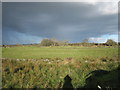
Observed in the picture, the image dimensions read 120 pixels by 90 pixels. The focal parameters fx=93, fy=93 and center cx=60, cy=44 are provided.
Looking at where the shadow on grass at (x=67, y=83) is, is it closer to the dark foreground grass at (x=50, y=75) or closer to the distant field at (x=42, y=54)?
the dark foreground grass at (x=50, y=75)

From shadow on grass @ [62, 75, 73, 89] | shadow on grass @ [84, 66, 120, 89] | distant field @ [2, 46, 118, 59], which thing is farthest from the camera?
distant field @ [2, 46, 118, 59]

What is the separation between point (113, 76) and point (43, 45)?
9214mm

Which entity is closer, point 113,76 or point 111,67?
point 113,76

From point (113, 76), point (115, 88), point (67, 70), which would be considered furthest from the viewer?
point (67, 70)

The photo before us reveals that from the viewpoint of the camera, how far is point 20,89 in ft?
14.6

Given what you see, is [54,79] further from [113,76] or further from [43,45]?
[43,45]

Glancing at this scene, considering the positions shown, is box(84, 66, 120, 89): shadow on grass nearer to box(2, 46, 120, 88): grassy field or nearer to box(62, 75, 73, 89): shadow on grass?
box(2, 46, 120, 88): grassy field

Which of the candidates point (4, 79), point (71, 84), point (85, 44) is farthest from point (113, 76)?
point (85, 44)

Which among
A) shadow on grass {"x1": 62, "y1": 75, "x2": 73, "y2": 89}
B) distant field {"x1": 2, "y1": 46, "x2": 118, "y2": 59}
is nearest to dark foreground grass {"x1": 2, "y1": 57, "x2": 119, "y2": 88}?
shadow on grass {"x1": 62, "y1": 75, "x2": 73, "y2": 89}

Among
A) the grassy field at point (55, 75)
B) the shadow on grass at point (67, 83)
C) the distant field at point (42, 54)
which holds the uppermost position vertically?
the distant field at point (42, 54)

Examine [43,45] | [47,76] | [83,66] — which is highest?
[43,45]

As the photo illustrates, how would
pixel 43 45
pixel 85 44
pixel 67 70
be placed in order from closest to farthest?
1. pixel 67 70
2. pixel 43 45
3. pixel 85 44

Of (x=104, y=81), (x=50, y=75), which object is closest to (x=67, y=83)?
(x=50, y=75)

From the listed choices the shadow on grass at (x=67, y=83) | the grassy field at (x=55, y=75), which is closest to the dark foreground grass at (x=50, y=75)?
the grassy field at (x=55, y=75)
